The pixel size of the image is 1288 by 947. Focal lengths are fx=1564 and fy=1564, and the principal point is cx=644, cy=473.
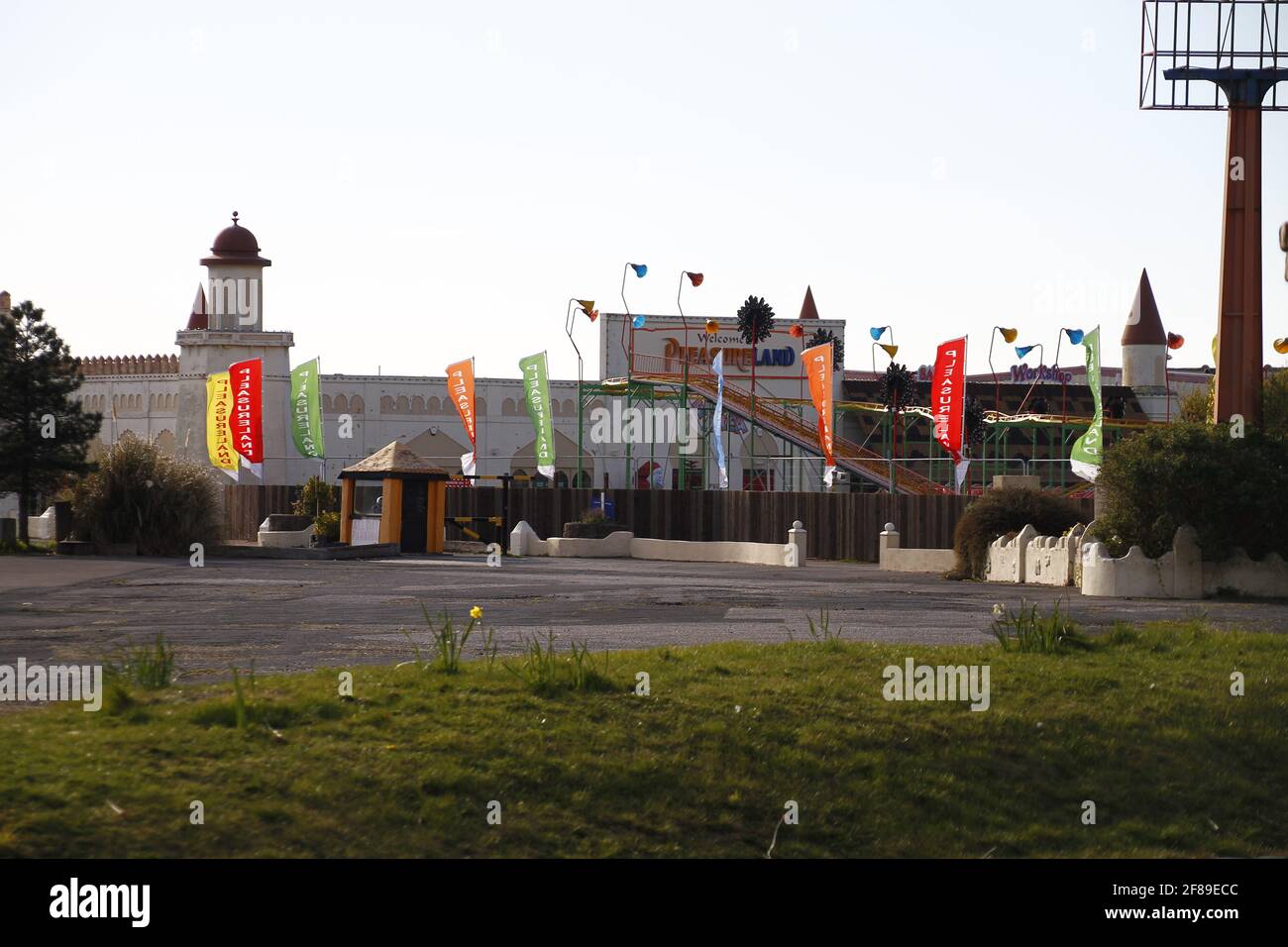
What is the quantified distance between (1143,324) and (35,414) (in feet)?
228

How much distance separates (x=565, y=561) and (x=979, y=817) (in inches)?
1162

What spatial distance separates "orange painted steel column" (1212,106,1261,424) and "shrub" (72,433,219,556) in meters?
23.7

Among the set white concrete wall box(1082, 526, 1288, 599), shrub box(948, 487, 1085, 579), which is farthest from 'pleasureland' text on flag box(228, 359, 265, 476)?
white concrete wall box(1082, 526, 1288, 599)

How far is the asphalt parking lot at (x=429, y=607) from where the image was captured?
15.8m

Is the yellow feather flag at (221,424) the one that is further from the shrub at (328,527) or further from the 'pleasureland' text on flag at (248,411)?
the shrub at (328,527)

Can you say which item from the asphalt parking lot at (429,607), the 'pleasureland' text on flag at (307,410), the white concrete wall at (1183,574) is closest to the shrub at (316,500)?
the 'pleasureland' text on flag at (307,410)

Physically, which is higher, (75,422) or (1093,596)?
(75,422)

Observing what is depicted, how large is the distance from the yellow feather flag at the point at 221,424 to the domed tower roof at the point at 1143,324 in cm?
5963

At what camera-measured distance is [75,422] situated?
40.1 metres

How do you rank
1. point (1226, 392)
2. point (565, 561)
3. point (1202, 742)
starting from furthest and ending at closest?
1. point (565, 561)
2. point (1226, 392)
3. point (1202, 742)

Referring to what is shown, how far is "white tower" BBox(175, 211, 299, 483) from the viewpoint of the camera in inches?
2724

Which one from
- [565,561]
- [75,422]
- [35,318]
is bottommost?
[565,561]
